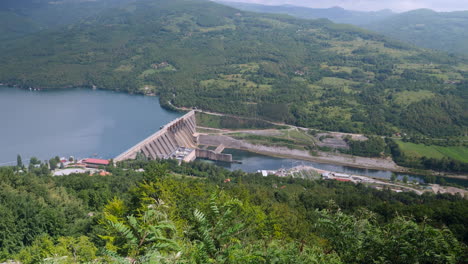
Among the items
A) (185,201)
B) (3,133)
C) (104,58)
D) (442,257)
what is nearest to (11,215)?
(185,201)

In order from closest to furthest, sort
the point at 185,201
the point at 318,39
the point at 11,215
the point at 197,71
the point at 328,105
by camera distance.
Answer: the point at 185,201 → the point at 11,215 → the point at 328,105 → the point at 197,71 → the point at 318,39

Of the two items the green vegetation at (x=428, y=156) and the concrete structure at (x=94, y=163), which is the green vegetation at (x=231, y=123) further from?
the concrete structure at (x=94, y=163)

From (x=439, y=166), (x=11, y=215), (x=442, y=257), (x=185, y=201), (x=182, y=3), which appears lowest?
(x=439, y=166)

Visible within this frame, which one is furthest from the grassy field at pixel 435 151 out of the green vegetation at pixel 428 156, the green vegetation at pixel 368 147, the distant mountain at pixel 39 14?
the distant mountain at pixel 39 14

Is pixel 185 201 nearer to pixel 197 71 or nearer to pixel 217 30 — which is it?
pixel 197 71

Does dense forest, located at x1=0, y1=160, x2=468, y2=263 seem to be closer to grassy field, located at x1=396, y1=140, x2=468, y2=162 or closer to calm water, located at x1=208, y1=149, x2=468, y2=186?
calm water, located at x1=208, y1=149, x2=468, y2=186

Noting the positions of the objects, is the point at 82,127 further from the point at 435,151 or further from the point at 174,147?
the point at 435,151

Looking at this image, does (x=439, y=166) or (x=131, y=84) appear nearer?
(x=439, y=166)

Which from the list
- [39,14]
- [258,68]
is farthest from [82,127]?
[39,14]
